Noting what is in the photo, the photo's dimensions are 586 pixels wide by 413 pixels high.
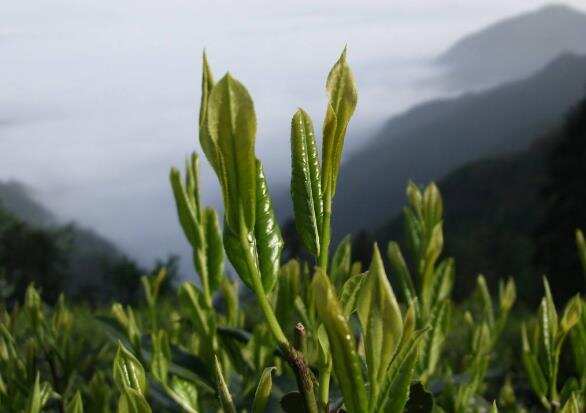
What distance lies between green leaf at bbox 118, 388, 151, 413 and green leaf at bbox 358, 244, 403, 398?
0.23m

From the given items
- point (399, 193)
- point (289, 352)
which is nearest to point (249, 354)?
point (289, 352)

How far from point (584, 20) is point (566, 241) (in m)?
85.3

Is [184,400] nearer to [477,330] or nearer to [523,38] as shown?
[477,330]

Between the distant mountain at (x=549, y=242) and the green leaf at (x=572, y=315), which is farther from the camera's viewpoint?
the distant mountain at (x=549, y=242)

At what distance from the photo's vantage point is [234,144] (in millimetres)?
592

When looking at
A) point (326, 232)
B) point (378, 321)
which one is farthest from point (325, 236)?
point (378, 321)

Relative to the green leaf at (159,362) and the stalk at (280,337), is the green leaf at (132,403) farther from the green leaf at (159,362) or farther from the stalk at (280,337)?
the green leaf at (159,362)

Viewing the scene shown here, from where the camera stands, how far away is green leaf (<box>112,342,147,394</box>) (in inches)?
29.6

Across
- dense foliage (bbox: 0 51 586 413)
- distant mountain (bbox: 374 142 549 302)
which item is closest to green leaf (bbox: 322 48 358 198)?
dense foliage (bbox: 0 51 586 413)

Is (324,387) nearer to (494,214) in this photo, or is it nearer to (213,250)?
(213,250)

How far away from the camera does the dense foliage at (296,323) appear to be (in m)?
0.60

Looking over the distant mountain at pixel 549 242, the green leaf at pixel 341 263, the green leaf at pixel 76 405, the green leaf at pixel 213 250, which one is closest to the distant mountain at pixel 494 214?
the distant mountain at pixel 549 242

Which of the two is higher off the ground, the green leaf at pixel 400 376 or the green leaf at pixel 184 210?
the green leaf at pixel 184 210

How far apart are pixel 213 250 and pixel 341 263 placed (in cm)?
21
